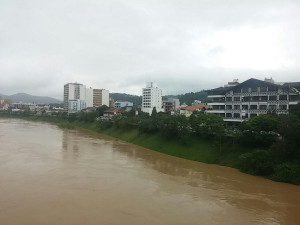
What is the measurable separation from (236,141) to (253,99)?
11771mm

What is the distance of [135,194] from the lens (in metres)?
17.3

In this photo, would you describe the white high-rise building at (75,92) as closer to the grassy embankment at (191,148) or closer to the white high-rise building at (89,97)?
the white high-rise building at (89,97)

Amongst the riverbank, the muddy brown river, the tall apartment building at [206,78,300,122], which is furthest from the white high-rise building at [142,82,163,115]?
the muddy brown river

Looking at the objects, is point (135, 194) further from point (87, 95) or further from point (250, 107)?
point (87, 95)

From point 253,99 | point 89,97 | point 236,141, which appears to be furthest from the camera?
point 89,97

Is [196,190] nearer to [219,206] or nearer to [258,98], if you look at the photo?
[219,206]

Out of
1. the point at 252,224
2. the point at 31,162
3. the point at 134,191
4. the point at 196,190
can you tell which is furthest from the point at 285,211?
the point at 31,162

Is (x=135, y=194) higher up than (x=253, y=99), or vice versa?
(x=253, y=99)

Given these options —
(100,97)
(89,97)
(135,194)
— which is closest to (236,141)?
(135,194)

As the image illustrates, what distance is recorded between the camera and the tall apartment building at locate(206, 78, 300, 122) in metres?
32.8

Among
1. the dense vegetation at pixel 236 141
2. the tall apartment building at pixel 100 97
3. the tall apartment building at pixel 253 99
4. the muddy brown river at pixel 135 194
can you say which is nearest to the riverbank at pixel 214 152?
the dense vegetation at pixel 236 141

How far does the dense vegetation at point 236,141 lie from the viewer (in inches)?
837

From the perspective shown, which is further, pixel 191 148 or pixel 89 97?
pixel 89 97

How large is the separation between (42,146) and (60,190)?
19971 mm
